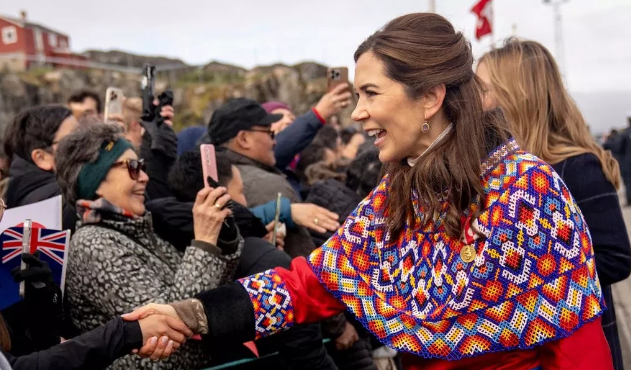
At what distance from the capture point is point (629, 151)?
16938mm

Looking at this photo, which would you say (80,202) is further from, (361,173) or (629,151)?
(629,151)

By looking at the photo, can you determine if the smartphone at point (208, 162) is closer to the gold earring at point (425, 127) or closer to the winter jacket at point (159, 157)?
the gold earring at point (425, 127)

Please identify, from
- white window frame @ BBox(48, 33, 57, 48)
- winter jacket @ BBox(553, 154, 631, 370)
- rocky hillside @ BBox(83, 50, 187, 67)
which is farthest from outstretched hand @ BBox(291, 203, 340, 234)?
rocky hillside @ BBox(83, 50, 187, 67)

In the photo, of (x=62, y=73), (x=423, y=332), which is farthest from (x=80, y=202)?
(x=62, y=73)

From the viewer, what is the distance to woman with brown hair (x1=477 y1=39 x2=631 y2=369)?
3.09m

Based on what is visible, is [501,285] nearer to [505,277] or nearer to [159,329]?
[505,277]

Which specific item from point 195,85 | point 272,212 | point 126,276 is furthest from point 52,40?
point 126,276

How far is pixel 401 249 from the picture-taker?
2.47 metres

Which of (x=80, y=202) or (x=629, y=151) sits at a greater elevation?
(x=80, y=202)

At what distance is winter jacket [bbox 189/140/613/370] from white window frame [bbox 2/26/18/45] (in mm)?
45158

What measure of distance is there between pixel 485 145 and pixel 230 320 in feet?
3.62

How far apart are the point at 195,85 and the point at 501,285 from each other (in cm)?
4536

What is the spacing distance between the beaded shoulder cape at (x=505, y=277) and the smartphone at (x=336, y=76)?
9.06 ft

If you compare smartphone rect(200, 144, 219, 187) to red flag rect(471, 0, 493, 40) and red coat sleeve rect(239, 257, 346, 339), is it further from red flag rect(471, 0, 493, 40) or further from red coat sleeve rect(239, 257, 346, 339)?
red flag rect(471, 0, 493, 40)
